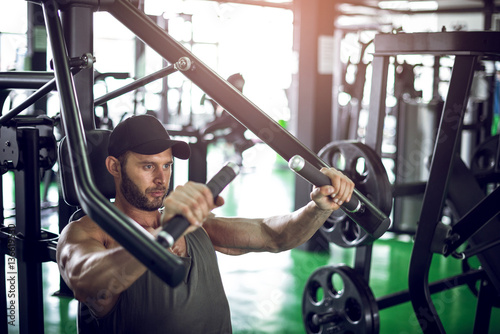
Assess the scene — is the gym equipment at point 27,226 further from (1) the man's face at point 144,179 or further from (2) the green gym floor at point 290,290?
(2) the green gym floor at point 290,290

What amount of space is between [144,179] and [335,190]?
1.71 ft

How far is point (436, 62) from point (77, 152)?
13.4 ft

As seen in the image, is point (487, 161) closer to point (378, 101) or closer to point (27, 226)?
point (378, 101)

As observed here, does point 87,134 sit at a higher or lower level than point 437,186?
higher

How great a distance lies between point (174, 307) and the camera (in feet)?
4.70

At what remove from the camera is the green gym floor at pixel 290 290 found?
295 cm

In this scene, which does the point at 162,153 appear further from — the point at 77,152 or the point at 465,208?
the point at 465,208

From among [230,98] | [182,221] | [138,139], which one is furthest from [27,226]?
[182,221]

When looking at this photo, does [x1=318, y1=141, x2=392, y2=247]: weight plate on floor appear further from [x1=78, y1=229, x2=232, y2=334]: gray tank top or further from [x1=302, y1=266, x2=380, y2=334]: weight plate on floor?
[x1=78, y1=229, x2=232, y2=334]: gray tank top

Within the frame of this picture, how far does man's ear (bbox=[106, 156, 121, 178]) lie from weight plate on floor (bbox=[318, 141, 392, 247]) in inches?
43.0

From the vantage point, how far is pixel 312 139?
14.6 feet

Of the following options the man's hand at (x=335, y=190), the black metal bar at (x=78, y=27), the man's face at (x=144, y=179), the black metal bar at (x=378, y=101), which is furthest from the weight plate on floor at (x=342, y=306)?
the black metal bar at (x=78, y=27)

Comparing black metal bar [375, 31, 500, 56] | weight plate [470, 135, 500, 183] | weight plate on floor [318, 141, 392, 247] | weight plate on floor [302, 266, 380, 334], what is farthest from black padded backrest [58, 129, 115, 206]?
weight plate [470, 135, 500, 183]

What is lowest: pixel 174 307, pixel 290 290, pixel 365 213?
pixel 290 290
